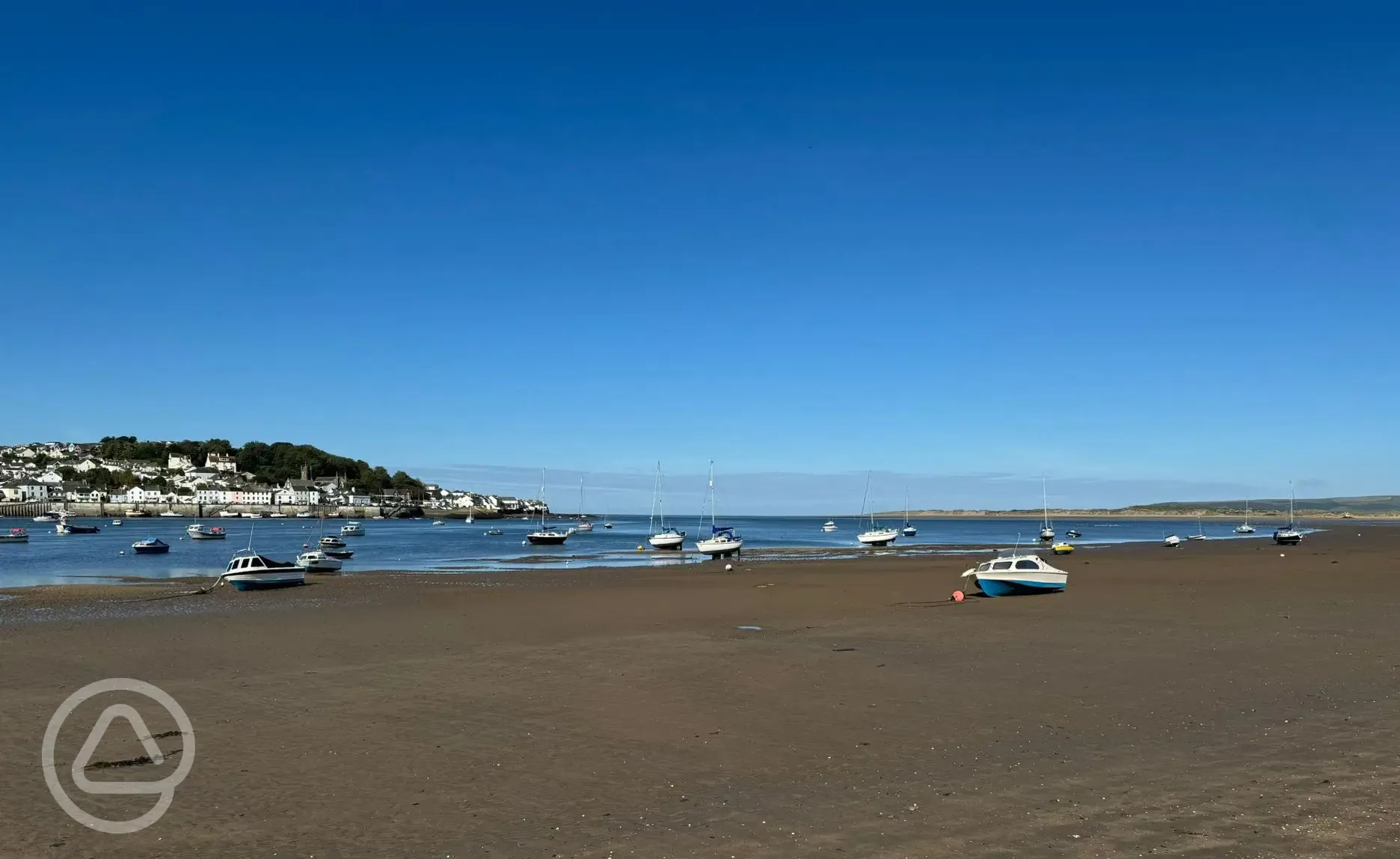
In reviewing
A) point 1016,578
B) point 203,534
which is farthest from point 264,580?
point 203,534

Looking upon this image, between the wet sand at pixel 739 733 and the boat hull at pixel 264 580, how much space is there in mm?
12640

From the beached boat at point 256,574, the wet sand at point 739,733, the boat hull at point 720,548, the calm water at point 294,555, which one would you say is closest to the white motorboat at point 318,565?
the calm water at point 294,555

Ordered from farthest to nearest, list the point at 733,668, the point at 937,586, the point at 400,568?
the point at 400,568, the point at 937,586, the point at 733,668

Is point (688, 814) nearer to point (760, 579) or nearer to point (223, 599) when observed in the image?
point (223, 599)

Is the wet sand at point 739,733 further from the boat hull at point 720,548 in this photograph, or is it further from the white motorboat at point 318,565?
the boat hull at point 720,548

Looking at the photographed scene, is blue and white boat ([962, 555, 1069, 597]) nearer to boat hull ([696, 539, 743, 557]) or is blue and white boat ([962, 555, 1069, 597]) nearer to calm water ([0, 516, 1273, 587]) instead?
calm water ([0, 516, 1273, 587])

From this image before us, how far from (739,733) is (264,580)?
1415 inches

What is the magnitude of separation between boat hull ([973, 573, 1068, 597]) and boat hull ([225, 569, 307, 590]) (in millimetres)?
30157

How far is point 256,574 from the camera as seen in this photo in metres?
43.9

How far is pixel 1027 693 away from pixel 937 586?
27386 mm

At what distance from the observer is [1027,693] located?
55.3 ft

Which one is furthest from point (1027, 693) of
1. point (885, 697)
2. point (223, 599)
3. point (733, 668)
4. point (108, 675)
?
point (223, 599)

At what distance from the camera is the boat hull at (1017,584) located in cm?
3628

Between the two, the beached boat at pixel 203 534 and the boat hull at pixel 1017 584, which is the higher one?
the boat hull at pixel 1017 584
